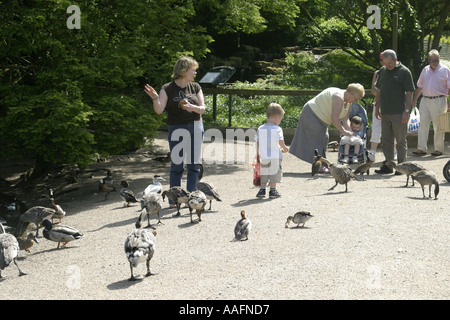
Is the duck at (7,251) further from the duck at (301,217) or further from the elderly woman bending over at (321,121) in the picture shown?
the elderly woman bending over at (321,121)

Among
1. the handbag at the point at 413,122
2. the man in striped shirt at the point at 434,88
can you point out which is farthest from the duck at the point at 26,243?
the man in striped shirt at the point at 434,88

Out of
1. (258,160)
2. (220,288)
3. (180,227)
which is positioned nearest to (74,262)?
(180,227)

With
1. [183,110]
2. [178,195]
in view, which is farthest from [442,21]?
[178,195]

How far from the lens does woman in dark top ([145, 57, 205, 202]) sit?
10359mm

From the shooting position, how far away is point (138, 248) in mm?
7352

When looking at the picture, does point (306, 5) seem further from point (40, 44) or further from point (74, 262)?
point (74, 262)

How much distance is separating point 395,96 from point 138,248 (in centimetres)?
776

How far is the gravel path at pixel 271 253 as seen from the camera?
22.7 ft

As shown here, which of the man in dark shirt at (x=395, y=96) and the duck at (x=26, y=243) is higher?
the man in dark shirt at (x=395, y=96)

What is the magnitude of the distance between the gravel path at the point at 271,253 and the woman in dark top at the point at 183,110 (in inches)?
39.5

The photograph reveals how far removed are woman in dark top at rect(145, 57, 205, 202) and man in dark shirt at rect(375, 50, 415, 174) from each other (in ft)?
14.8

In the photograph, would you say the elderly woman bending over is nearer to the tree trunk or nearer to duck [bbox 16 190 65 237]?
duck [bbox 16 190 65 237]

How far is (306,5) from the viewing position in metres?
28.5

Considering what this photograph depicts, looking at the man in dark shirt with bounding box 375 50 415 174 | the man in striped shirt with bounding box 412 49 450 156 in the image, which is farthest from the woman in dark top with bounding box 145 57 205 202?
the man in striped shirt with bounding box 412 49 450 156
